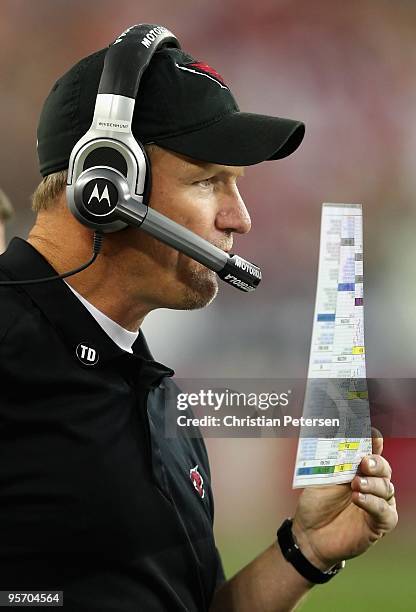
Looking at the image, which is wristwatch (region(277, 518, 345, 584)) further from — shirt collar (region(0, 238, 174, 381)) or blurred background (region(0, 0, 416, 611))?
blurred background (region(0, 0, 416, 611))

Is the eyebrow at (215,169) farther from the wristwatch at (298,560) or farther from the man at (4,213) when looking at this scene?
the man at (4,213)

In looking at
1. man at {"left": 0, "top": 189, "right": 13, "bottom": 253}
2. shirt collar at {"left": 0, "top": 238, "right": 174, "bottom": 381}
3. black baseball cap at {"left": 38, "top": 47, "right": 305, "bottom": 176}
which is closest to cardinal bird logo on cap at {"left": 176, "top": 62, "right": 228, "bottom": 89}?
black baseball cap at {"left": 38, "top": 47, "right": 305, "bottom": 176}

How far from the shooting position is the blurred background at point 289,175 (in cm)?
180

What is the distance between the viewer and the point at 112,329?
Answer: 842mm

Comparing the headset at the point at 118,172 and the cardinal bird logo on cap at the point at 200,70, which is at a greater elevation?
the cardinal bird logo on cap at the point at 200,70

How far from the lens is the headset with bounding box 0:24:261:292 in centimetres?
76

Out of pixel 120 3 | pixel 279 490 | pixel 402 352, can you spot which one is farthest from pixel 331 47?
pixel 279 490

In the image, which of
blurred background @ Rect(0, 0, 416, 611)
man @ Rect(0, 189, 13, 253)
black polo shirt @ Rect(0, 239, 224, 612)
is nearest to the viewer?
black polo shirt @ Rect(0, 239, 224, 612)

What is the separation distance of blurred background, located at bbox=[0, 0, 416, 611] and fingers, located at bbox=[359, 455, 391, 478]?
2.62 feet

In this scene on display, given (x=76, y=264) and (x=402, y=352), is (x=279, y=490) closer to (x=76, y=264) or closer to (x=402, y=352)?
(x=402, y=352)

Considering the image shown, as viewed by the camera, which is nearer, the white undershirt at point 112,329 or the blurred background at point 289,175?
the white undershirt at point 112,329

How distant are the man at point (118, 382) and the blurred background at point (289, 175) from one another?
2.58ft

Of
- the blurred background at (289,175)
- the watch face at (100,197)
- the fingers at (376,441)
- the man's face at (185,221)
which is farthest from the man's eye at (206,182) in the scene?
the blurred background at (289,175)

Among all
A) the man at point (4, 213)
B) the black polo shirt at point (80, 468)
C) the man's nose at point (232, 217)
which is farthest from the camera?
the man at point (4, 213)
